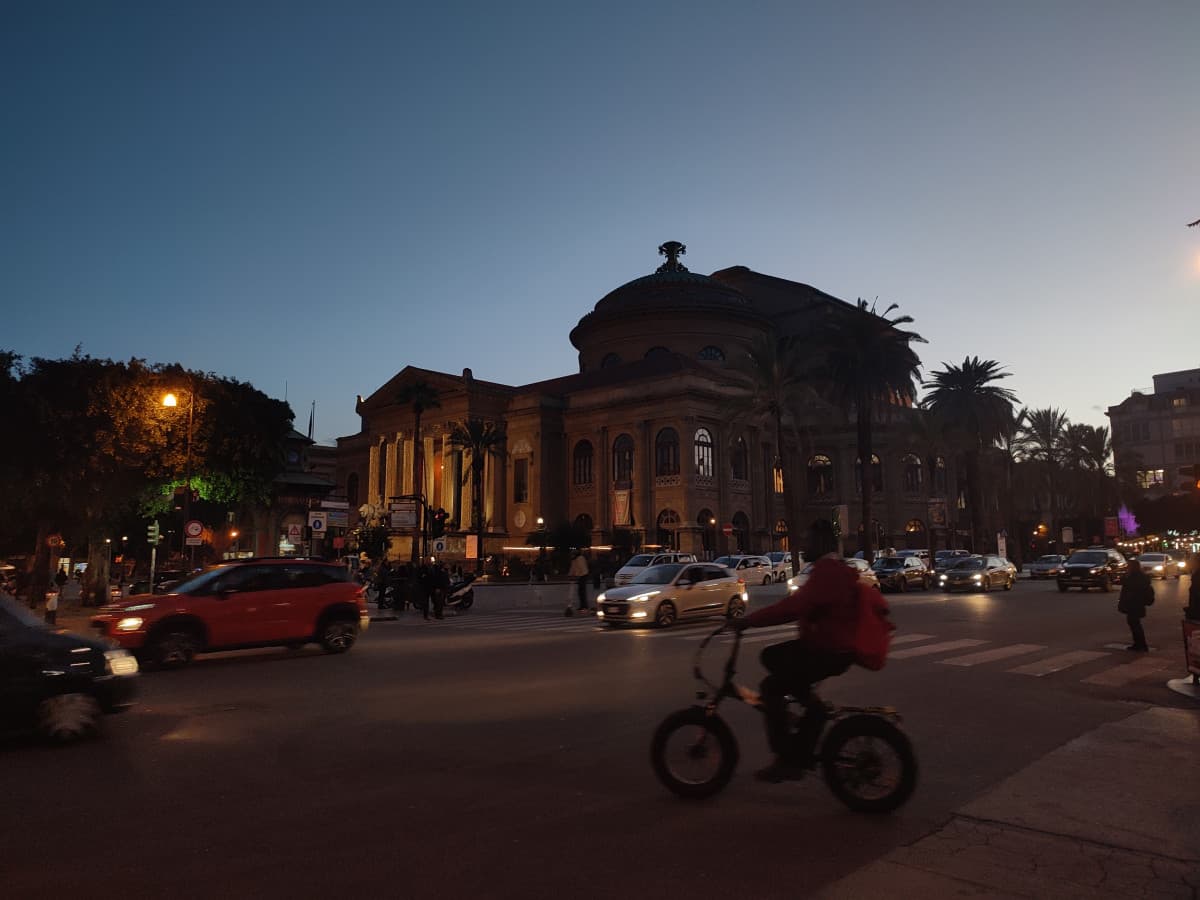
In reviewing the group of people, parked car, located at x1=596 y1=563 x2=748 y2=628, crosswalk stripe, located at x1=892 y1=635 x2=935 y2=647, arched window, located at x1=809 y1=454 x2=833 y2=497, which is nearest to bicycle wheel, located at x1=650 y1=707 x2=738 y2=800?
crosswalk stripe, located at x1=892 y1=635 x2=935 y2=647

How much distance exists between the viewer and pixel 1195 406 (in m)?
103

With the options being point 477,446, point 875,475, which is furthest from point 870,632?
point 875,475

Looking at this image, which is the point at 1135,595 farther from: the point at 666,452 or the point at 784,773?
the point at 666,452

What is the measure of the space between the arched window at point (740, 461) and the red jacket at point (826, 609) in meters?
60.3

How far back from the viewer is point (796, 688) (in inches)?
218

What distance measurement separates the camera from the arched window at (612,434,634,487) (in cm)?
6550

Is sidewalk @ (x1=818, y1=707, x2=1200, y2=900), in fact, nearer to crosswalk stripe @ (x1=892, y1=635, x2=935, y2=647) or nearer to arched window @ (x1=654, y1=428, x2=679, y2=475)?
crosswalk stripe @ (x1=892, y1=635, x2=935, y2=647)

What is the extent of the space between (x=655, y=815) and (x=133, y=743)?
212 inches

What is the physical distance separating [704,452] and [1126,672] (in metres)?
50.4

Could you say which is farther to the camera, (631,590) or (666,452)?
(666,452)

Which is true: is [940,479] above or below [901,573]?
above

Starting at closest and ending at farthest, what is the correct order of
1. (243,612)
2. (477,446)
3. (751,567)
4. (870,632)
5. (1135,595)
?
(870,632) < (1135,595) < (243,612) < (751,567) < (477,446)

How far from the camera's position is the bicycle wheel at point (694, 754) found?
19.3 ft

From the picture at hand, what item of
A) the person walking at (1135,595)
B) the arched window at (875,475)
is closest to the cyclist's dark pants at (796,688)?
the person walking at (1135,595)
